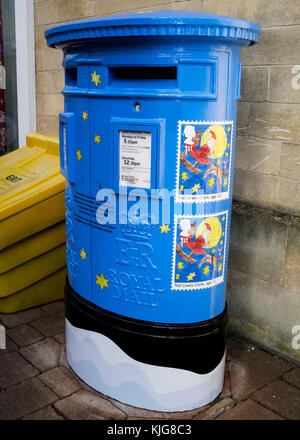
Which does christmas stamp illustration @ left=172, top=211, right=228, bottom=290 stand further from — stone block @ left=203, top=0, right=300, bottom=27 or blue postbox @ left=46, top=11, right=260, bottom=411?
stone block @ left=203, top=0, right=300, bottom=27

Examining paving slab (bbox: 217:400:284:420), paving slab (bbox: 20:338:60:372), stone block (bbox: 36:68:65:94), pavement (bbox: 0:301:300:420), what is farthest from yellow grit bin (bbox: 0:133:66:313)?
paving slab (bbox: 217:400:284:420)

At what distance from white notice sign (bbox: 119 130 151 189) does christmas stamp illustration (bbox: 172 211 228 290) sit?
27 cm

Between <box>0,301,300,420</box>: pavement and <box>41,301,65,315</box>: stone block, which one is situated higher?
<box>41,301,65,315</box>: stone block

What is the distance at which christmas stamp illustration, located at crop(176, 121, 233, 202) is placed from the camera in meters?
2.27

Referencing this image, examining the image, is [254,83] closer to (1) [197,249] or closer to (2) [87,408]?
(1) [197,249]

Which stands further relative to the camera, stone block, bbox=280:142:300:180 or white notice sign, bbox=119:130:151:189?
stone block, bbox=280:142:300:180

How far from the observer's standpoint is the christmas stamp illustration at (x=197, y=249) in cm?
238

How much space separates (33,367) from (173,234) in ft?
4.45

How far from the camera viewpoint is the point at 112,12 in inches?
155

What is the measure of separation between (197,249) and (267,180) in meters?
0.95

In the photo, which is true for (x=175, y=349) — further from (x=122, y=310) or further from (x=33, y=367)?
(x=33, y=367)

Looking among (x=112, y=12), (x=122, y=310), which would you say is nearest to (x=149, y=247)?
(x=122, y=310)

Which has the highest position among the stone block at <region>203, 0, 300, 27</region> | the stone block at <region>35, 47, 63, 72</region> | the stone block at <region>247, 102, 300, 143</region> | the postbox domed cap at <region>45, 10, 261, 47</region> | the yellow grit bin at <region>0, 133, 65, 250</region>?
the stone block at <region>203, 0, 300, 27</region>

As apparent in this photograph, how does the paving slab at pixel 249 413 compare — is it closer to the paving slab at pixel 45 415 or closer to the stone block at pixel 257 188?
the paving slab at pixel 45 415
